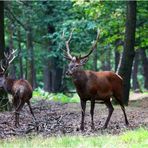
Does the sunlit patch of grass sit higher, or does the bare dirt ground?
the sunlit patch of grass

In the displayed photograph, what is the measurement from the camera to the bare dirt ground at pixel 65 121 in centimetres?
1141

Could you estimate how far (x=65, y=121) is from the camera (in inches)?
548

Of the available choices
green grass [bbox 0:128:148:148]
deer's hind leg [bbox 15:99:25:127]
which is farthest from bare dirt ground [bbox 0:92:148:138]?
green grass [bbox 0:128:148:148]

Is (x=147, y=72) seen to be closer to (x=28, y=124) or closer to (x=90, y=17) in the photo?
(x=90, y=17)

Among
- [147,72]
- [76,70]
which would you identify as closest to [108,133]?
[76,70]

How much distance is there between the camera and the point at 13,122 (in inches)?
533

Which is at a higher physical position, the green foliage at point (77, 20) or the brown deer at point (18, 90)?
the green foliage at point (77, 20)

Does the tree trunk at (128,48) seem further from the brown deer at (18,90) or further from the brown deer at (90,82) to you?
the brown deer at (18,90)

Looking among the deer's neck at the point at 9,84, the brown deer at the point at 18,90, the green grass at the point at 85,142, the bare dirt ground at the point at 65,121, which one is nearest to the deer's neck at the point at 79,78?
the bare dirt ground at the point at 65,121

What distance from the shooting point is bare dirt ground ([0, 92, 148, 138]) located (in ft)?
37.4

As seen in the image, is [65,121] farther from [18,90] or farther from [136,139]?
[136,139]

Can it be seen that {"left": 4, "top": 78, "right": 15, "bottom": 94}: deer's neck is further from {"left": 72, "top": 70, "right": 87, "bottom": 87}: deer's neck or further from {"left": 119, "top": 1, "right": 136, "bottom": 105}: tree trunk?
{"left": 119, "top": 1, "right": 136, "bottom": 105}: tree trunk

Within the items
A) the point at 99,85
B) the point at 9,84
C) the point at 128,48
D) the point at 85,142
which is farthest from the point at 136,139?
the point at 128,48

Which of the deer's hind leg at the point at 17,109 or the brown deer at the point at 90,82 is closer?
the brown deer at the point at 90,82
